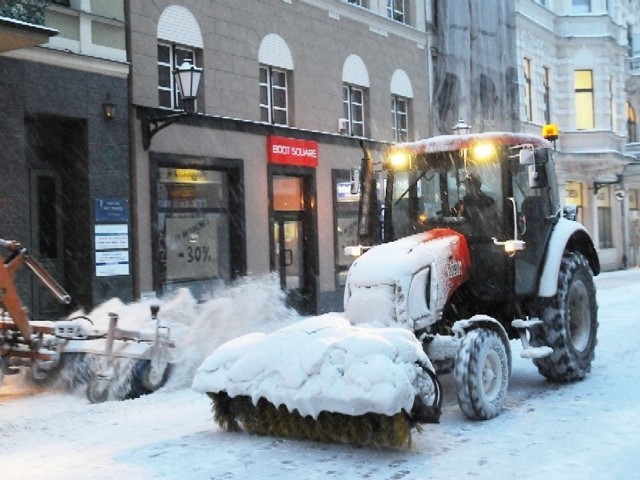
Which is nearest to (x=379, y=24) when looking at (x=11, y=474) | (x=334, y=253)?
(x=334, y=253)

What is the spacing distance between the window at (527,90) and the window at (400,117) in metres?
8.54

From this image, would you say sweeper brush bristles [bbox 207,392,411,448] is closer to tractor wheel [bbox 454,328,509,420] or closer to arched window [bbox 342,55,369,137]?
tractor wheel [bbox 454,328,509,420]

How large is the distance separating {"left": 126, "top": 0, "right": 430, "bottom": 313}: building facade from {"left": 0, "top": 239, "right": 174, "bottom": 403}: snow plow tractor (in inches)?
198

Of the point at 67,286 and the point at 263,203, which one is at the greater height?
the point at 263,203

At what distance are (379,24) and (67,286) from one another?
10.6 meters

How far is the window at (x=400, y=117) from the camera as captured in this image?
70.4 ft

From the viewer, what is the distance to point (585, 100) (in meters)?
32.8

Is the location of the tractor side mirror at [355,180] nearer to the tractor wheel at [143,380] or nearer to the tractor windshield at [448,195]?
the tractor windshield at [448,195]

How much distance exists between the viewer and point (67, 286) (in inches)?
541

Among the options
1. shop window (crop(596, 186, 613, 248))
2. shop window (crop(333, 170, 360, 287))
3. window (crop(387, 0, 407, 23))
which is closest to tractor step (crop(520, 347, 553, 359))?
shop window (crop(333, 170, 360, 287))

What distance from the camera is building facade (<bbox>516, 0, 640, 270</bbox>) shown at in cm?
3008

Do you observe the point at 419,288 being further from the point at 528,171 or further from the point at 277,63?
the point at 277,63

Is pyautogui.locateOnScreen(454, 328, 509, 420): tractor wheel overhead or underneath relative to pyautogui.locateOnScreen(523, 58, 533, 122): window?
underneath

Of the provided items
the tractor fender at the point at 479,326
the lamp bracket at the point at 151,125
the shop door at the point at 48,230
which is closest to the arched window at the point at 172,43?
the lamp bracket at the point at 151,125
